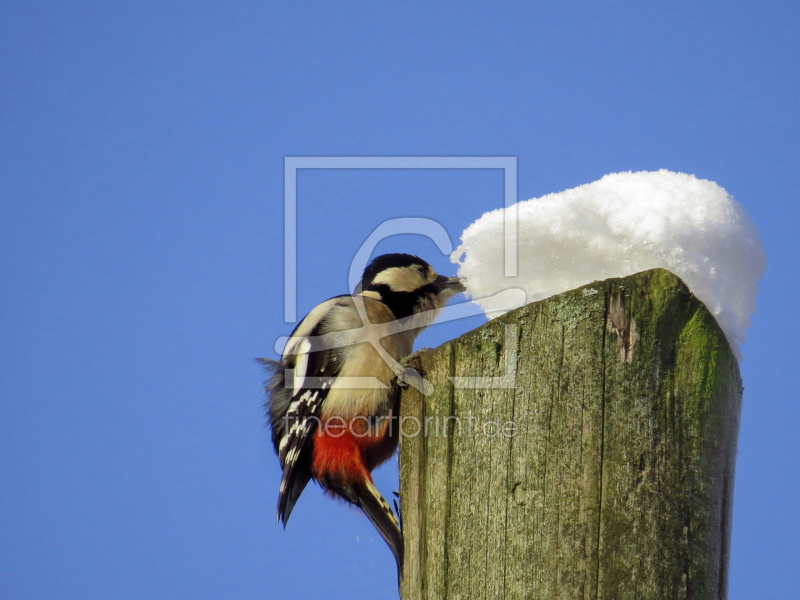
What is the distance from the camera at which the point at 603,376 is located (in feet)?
6.21


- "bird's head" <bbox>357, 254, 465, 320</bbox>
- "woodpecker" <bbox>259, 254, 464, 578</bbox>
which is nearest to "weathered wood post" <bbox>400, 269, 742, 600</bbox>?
"woodpecker" <bbox>259, 254, 464, 578</bbox>

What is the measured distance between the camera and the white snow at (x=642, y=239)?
7.13 ft

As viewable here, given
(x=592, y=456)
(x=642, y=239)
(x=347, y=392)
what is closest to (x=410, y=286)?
(x=347, y=392)

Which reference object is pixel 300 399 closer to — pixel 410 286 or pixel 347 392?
pixel 347 392

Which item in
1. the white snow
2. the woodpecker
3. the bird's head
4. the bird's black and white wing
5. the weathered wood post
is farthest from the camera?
the bird's head

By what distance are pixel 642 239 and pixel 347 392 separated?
1346 mm

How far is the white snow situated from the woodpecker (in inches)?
24.5

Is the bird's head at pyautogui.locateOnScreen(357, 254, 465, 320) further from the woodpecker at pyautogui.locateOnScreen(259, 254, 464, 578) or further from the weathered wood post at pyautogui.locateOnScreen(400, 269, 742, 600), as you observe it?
the weathered wood post at pyautogui.locateOnScreen(400, 269, 742, 600)

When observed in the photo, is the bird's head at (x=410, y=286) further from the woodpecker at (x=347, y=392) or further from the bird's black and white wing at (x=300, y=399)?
the bird's black and white wing at (x=300, y=399)

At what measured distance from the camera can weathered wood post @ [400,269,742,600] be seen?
1.82m

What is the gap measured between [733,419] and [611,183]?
83cm

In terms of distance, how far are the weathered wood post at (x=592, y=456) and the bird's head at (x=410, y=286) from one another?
1548 millimetres

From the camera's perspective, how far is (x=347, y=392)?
3.01 meters

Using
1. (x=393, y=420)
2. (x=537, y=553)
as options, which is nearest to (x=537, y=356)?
(x=537, y=553)
